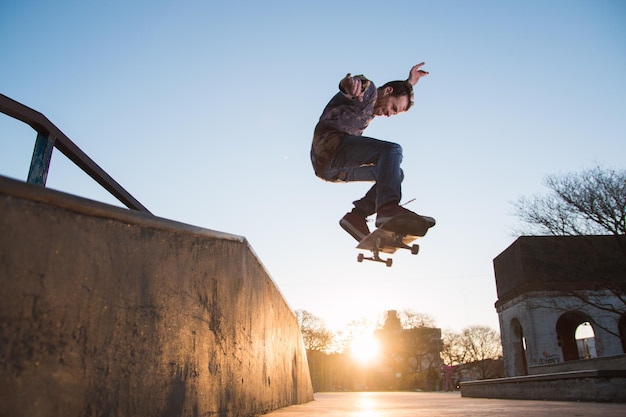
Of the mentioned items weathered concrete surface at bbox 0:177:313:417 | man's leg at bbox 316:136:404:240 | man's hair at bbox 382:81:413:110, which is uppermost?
man's hair at bbox 382:81:413:110

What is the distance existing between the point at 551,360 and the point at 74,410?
26.2 metres

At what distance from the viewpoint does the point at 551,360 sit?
22422mm

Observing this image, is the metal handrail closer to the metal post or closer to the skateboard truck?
the metal post

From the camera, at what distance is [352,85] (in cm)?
333

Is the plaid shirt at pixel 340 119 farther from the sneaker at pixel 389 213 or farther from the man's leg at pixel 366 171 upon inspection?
the sneaker at pixel 389 213

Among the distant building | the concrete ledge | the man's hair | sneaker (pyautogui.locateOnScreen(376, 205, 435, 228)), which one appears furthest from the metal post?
the distant building

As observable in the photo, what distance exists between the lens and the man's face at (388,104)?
158 inches

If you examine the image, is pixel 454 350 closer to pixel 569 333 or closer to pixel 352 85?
pixel 569 333

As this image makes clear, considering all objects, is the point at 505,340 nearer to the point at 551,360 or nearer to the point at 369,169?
the point at 551,360

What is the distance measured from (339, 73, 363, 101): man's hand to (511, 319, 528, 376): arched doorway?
26.5 meters

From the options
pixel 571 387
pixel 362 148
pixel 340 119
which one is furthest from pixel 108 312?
pixel 571 387

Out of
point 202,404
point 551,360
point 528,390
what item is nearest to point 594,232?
point 551,360

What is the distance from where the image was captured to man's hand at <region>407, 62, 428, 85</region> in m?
4.02

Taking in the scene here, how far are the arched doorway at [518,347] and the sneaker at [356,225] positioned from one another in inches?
1000
